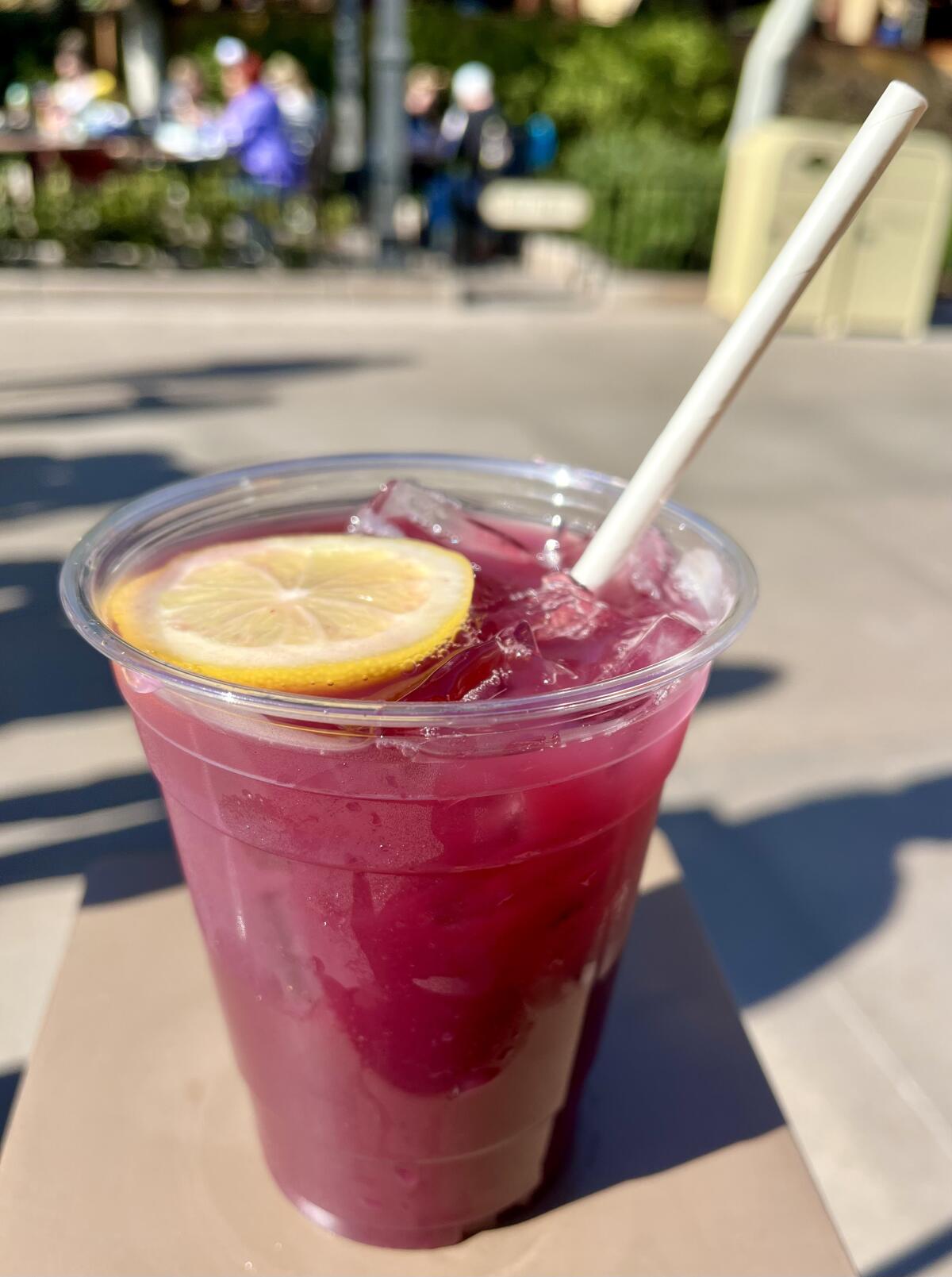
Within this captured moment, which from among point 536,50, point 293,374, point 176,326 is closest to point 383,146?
point 176,326

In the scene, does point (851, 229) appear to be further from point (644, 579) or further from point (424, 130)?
point (644, 579)

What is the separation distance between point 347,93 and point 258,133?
11.7 feet

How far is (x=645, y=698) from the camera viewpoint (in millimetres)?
930

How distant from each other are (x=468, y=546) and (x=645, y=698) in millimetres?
375

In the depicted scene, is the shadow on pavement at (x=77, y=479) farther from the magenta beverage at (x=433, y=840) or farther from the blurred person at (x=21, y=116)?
the blurred person at (x=21, y=116)

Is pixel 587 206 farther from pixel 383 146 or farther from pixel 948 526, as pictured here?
pixel 948 526

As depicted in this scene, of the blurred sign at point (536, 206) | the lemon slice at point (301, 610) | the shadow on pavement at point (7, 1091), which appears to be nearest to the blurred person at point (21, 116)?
the blurred sign at point (536, 206)

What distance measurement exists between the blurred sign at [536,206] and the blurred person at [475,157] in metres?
0.21

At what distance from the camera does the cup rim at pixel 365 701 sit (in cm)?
82

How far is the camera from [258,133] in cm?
905

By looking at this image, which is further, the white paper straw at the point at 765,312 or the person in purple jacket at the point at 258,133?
the person in purple jacket at the point at 258,133

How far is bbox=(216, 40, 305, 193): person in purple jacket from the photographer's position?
29.6ft

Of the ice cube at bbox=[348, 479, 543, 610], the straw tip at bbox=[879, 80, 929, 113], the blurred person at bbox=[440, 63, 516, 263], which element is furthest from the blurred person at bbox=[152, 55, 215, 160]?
the straw tip at bbox=[879, 80, 929, 113]

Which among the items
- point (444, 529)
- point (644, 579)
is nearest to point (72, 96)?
point (444, 529)
